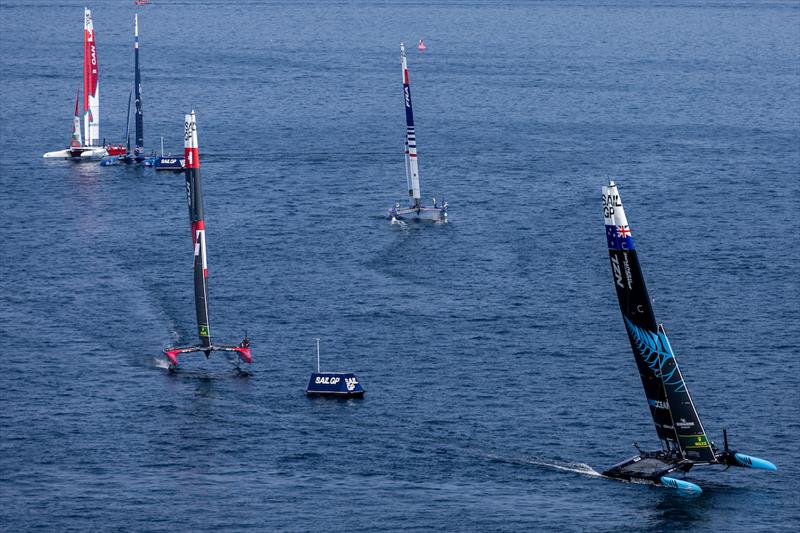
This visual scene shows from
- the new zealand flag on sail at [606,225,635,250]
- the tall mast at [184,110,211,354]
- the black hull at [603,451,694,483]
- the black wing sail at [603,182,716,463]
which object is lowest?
the black hull at [603,451,694,483]

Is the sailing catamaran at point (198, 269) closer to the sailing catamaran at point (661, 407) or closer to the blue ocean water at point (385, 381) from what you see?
the blue ocean water at point (385, 381)

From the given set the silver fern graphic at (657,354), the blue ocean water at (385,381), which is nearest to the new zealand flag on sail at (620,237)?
the silver fern graphic at (657,354)

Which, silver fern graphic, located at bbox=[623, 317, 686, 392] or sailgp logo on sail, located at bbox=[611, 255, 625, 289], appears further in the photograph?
silver fern graphic, located at bbox=[623, 317, 686, 392]

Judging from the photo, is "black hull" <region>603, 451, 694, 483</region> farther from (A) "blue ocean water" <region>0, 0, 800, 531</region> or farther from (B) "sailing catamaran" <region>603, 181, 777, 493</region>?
(A) "blue ocean water" <region>0, 0, 800, 531</region>

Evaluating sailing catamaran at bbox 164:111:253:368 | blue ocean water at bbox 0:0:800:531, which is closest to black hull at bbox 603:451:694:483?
blue ocean water at bbox 0:0:800:531

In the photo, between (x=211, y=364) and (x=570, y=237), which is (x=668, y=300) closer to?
(x=570, y=237)

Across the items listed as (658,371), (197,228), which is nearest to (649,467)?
(658,371)
